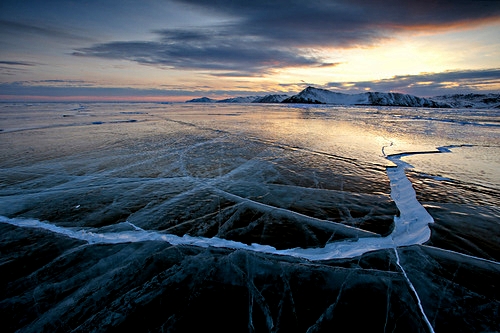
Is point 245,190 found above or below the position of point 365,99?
below

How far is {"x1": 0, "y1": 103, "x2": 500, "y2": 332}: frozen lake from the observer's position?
240cm

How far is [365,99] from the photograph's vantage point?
411 feet

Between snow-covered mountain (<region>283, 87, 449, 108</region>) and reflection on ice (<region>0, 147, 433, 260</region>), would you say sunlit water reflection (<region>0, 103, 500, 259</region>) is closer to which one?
reflection on ice (<region>0, 147, 433, 260</region>)

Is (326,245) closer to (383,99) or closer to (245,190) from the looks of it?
(245,190)

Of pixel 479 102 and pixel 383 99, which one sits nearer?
pixel 479 102

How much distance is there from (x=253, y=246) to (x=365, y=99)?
14246 centimetres

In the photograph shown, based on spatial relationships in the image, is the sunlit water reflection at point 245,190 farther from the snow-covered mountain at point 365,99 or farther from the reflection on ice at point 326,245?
the snow-covered mountain at point 365,99

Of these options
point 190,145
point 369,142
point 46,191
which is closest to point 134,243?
point 46,191

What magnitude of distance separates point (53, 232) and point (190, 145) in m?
7.18

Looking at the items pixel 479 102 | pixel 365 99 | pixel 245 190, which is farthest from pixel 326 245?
pixel 365 99

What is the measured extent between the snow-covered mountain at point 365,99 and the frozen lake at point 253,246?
131605 millimetres

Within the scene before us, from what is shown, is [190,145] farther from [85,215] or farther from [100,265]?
[100,265]

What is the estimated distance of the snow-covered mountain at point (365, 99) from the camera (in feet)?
382

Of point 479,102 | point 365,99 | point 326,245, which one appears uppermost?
point 365,99
